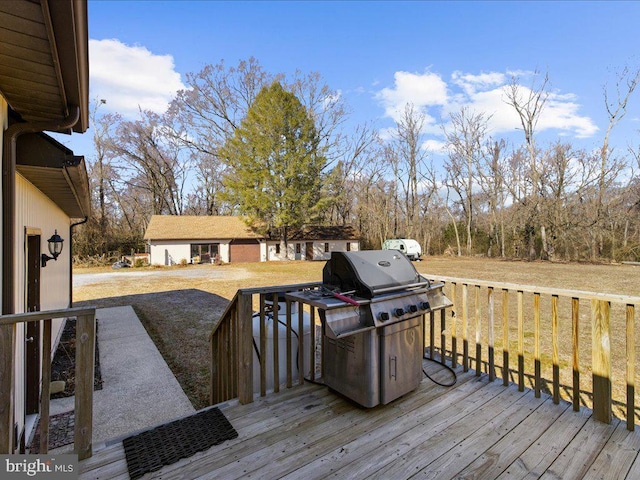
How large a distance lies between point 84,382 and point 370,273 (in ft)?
5.99

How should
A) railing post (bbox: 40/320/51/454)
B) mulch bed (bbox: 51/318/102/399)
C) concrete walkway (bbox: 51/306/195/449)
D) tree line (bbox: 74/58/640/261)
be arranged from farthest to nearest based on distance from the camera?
tree line (bbox: 74/58/640/261)
mulch bed (bbox: 51/318/102/399)
concrete walkway (bbox: 51/306/195/449)
railing post (bbox: 40/320/51/454)

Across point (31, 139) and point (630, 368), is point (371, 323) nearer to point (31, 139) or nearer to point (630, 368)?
point (630, 368)

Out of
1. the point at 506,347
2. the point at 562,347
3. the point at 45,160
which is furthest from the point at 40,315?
the point at 562,347

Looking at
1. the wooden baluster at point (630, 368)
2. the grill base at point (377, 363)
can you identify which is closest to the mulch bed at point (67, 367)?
the grill base at point (377, 363)

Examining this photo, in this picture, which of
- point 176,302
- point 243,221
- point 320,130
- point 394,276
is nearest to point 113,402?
point 394,276

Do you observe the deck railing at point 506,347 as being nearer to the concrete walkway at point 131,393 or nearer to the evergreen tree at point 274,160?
the concrete walkway at point 131,393

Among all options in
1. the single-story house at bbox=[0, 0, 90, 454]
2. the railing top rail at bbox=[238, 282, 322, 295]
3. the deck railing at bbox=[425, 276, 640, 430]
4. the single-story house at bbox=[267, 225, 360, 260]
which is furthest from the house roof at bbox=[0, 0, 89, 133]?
the single-story house at bbox=[267, 225, 360, 260]

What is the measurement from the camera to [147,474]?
5.40 ft

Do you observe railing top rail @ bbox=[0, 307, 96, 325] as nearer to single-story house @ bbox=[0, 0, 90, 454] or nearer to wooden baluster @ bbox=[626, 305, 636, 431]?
single-story house @ bbox=[0, 0, 90, 454]

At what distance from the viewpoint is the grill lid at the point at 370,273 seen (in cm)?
224

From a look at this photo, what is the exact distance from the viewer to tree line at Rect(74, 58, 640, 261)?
19422mm

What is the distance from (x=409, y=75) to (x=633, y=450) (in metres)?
18.3

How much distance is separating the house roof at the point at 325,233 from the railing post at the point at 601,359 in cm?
2281

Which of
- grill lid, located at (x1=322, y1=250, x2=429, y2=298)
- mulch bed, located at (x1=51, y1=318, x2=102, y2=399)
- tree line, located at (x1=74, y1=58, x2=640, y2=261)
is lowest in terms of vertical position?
mulch bed, located at (x1=51, y1=318, x2=102, y2=399)
